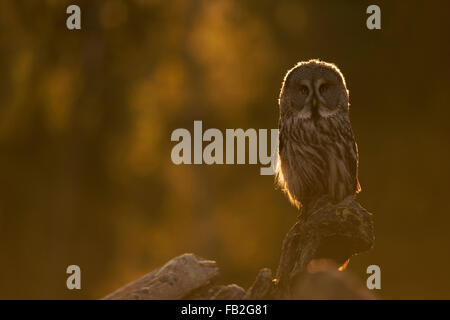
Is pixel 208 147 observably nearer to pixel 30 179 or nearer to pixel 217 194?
pixel 217 194

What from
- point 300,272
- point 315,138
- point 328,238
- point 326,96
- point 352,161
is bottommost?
point 300,272

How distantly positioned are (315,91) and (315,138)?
0.44m

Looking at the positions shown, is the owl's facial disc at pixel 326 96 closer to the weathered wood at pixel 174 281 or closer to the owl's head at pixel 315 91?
the owl's head at pixel 315 91

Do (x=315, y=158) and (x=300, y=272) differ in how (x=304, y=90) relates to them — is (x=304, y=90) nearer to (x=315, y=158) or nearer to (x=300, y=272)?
(x=315, y=158)

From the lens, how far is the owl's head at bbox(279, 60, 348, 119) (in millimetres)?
5391

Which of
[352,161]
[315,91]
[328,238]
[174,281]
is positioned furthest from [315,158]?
[174,281]

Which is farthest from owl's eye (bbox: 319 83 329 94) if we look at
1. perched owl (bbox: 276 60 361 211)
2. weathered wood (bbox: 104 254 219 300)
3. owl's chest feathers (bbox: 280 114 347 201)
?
weathered wood (bbox: 104 254 219 300)

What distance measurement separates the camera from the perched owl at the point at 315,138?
203 inches

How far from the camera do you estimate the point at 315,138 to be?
5.21 metres

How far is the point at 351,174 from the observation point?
5281mm

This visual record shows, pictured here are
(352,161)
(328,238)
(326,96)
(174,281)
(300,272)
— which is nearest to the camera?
(174,281)

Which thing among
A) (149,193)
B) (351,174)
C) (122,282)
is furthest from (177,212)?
(351,174)

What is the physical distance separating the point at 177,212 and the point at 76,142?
1974mm

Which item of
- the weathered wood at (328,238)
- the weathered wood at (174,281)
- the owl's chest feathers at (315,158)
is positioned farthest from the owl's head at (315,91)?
the weathered wood at (174,281)
